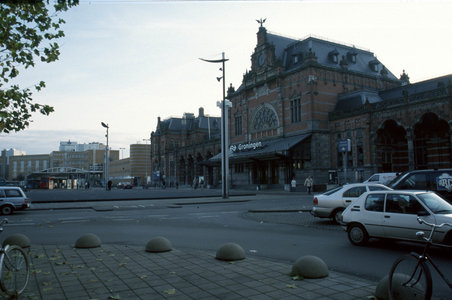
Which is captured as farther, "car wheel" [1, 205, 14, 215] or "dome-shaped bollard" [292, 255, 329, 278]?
"car wheel" [1, 205, 14, 215]

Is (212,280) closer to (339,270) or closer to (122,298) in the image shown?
(122,298)

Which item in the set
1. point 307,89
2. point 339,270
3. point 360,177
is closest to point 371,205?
point 339,270

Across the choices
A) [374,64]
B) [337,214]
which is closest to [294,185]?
[374,64]

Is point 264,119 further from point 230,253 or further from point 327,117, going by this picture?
point 230,253

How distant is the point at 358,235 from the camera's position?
29.5ft

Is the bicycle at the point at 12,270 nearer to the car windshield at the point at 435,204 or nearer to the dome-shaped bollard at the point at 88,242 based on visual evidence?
the dome-shaped bollard at the point at 88,242

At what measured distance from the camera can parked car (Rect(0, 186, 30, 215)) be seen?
60.3 ft

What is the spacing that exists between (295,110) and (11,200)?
3302 centimetres

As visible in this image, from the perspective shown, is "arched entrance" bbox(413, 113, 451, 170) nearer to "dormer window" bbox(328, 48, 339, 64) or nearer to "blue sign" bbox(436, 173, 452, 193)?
"dormer window" bbox(328, 48, 339, 64)

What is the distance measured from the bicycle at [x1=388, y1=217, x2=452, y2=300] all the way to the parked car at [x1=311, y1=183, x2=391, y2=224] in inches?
357

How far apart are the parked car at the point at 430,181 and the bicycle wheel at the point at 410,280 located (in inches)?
407

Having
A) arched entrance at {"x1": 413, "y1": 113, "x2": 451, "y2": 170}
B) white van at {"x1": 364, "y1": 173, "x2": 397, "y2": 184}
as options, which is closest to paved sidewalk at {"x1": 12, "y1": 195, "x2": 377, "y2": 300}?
white van at {"x1": 364, "y1": 173, "x2": 397, "y2": 184}

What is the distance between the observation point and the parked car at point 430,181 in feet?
43.1

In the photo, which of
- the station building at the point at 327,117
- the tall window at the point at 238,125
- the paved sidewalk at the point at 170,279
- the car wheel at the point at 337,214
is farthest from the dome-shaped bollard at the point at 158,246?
the tall window at the point at 238,125
